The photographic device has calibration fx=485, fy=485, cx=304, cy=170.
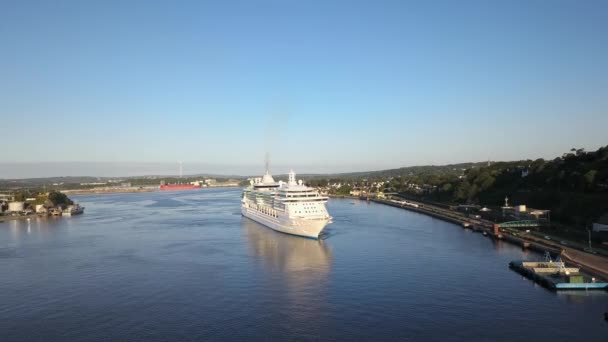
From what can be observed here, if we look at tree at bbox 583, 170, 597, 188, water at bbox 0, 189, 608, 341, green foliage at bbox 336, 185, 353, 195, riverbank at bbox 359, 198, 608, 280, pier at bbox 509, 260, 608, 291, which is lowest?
water at bbox 0, 189, 608, 341

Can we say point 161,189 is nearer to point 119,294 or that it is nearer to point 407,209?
point 407,209

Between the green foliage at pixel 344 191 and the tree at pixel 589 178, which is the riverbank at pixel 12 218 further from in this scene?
the tree at pixel 589 178

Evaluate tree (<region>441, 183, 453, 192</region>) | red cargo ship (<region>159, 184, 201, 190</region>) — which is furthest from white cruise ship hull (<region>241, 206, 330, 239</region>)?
red cargo ship (<region>159, 184, 201, 190</region>)

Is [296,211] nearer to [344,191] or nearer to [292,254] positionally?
[292,254]

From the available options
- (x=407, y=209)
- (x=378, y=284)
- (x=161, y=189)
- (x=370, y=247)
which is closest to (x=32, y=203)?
(x=407, y=209)

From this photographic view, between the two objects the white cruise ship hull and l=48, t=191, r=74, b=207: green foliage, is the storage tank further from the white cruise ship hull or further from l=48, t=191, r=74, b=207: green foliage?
the white cruise ship hull

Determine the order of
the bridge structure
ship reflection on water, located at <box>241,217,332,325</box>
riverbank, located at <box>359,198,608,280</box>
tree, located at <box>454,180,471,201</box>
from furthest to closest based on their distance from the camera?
1. tree, located at <box>454,180,471,201</box>
2. the bridge structure
3. riverbank, located at <box>359,198,608,280</box>
4. ship reflection on water, located at <box>241,217,332,325</box>

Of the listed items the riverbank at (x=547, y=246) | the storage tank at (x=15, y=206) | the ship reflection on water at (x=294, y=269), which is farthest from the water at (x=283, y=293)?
the storage tank at (x=15, y=206)

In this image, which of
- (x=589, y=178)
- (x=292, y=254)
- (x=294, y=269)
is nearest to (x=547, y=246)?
(x=589, y=178)
